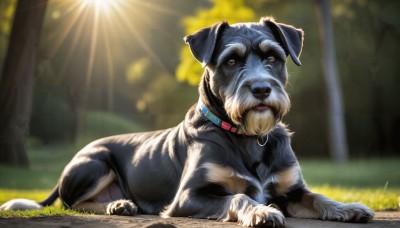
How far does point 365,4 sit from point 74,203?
17778 millimetres

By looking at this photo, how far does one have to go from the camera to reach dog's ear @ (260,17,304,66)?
5703mm

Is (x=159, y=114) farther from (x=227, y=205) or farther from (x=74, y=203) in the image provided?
(x=227, y=205)

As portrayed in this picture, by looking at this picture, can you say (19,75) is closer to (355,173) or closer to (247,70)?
(247,70)

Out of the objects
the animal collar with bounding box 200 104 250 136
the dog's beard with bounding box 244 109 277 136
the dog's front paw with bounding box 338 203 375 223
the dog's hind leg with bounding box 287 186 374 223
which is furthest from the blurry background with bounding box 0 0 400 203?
the dog's beard with bounding box 244 109 277 136

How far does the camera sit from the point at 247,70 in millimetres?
5160

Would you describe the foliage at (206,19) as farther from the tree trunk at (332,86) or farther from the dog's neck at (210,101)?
the dog's neck at (210,101)

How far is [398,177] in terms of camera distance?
15445 mm

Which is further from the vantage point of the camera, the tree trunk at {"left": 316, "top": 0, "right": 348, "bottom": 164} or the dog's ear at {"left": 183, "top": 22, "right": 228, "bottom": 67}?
the tree trunk at {"left": 316, "top": 0, "right": 348, "bottom": 164}

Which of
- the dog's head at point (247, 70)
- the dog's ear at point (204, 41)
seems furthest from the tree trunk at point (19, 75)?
the dog's head at point (247, 70)

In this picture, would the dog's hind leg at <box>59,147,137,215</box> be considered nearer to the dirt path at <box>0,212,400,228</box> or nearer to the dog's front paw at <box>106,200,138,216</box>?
the dog's front paw at <box>106,200,138,216</box>

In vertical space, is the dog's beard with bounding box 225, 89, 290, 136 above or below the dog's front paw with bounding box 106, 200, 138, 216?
above

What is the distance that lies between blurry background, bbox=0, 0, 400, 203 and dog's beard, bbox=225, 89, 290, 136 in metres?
11.0

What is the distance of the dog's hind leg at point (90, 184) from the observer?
6742 millimetres

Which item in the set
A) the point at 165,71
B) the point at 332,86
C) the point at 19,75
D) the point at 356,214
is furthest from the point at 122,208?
the point at 165,71
